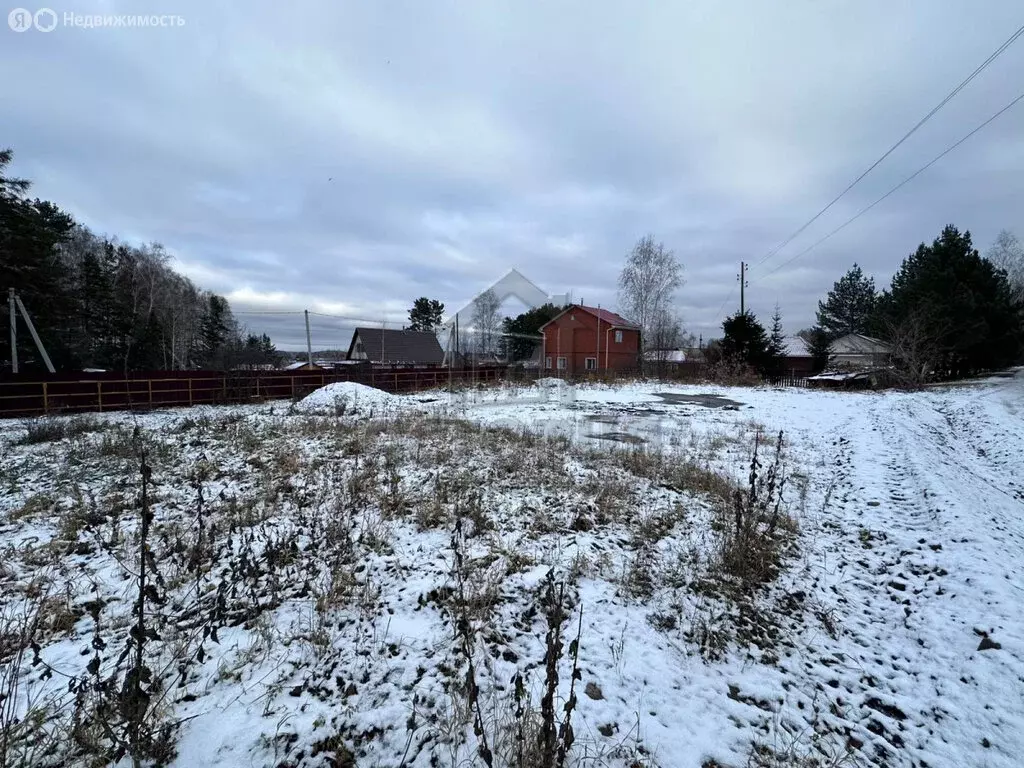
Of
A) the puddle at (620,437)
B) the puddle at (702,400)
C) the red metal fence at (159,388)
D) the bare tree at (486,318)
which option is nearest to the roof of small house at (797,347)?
the bare tree at (486,318)

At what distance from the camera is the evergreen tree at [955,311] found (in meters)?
21.3

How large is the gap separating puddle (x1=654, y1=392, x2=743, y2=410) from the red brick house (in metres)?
14.6

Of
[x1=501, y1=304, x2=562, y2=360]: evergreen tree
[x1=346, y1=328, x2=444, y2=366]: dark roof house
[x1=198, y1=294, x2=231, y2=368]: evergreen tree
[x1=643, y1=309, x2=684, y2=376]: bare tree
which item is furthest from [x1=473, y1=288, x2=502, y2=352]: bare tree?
[x1=198, y1=294, x2=231, y2=368]: evergreen tree

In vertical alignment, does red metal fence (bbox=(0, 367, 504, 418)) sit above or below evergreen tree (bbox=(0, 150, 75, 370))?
below

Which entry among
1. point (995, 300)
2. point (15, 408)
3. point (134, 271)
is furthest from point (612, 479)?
point (134, 271)

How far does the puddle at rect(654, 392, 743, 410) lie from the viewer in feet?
Result: 47.3

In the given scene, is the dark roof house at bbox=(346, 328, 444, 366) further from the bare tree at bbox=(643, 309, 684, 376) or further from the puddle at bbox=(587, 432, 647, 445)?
the puddle at bbox=(587, 432, 647, 445)

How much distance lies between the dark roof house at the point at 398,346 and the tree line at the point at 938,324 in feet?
88.4

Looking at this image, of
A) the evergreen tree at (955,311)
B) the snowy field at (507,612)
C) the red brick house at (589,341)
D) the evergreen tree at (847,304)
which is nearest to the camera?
the snowy field at (507,612)

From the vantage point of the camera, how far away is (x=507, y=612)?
3025mm

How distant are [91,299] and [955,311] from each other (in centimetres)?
5269

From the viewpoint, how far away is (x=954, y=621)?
2936mm

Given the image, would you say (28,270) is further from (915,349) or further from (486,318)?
(915,349)

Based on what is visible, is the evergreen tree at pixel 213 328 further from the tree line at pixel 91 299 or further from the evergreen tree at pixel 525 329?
the evergreen tree at pixel 525 329
